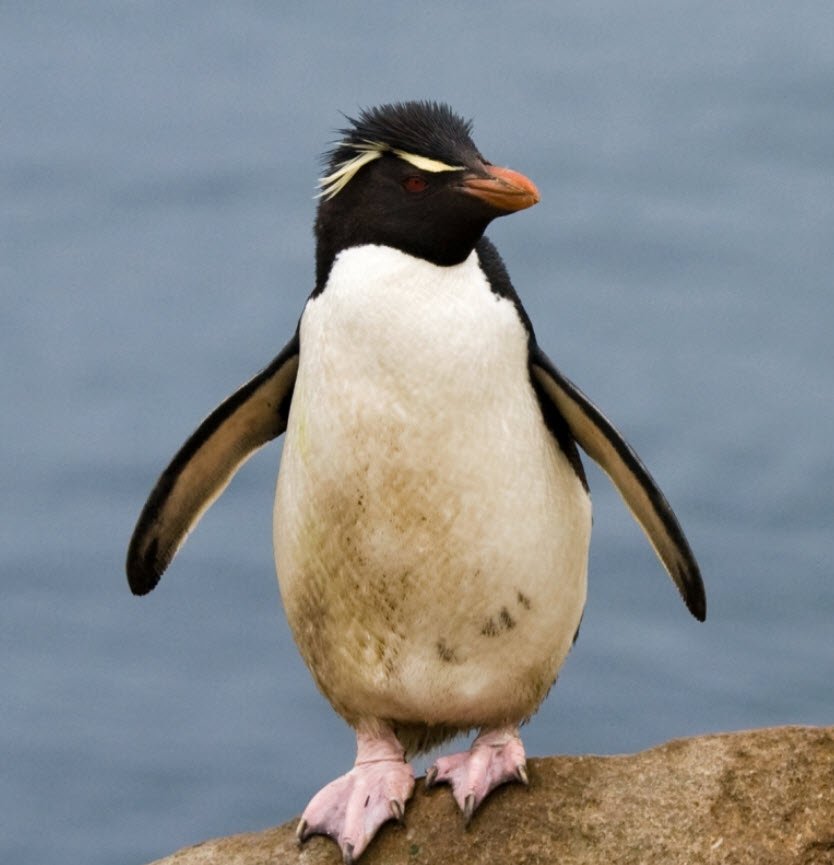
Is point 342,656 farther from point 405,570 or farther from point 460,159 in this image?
point 460,159

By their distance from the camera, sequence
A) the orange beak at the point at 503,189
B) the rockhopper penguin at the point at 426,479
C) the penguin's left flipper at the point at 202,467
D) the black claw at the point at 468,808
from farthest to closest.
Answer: the penguin's left flipper at the point at 202,467, the black claw at the point at 468,808, the rockhopper penguin at the point at 426,479, the orange beak at the point at 503,189

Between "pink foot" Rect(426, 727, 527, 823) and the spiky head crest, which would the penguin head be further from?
"pink foot" Rect(426, 727, 527, 823)

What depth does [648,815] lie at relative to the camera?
12.8 ft

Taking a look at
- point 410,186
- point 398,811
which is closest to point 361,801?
point 398,811

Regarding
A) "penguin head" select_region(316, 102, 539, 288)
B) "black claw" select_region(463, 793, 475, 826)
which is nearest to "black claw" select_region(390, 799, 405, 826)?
"black claw" select_region(463, 793, 475, 826)

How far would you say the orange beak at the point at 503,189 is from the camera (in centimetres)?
374

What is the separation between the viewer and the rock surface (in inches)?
152

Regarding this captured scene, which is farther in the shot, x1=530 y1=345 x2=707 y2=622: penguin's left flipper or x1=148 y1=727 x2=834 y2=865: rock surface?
x1=530 y1=345 x2=707 y2=622: penguin's left flipper

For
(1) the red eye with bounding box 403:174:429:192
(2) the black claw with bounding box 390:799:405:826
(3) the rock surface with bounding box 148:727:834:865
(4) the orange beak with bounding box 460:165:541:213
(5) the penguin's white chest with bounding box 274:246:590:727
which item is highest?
(1) the red eye with bounding box 403:174:429:192

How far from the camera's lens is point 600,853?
12.7ft

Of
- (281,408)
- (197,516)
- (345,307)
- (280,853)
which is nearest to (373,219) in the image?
(345,307)

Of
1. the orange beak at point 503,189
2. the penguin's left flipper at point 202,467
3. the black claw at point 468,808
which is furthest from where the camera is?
the penguin's left flipper at point 202,467

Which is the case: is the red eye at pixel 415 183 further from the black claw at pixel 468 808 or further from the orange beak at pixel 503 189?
the black claw at pixel 468 808

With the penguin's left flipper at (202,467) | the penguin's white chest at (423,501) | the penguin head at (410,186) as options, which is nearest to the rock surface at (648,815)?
the penguin's white chest at (423,501)
